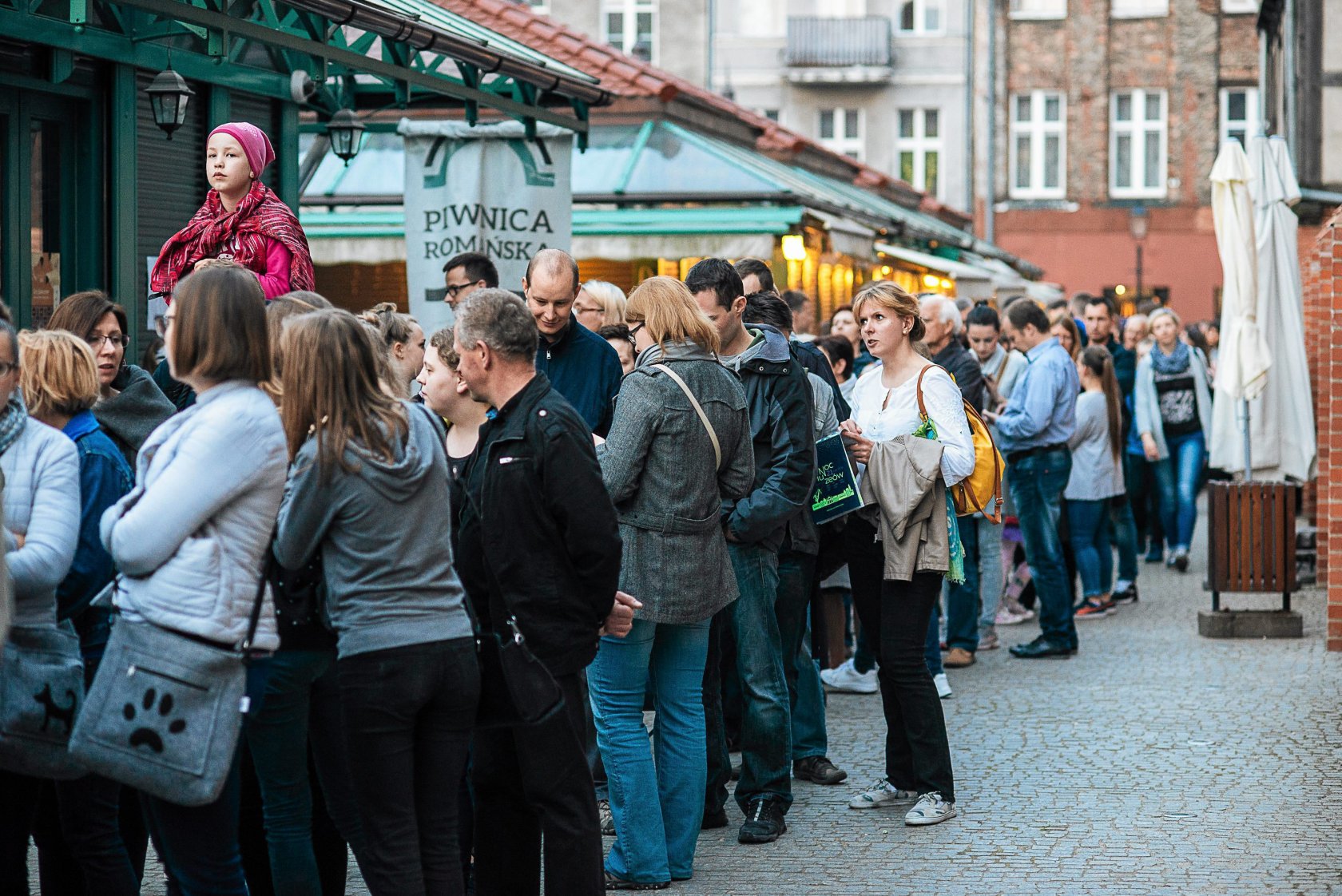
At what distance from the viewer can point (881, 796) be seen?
7352mm

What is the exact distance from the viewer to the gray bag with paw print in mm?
4188

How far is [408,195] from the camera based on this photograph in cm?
1030

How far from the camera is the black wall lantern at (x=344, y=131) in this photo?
36.8 ft

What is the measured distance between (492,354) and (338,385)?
80 cm

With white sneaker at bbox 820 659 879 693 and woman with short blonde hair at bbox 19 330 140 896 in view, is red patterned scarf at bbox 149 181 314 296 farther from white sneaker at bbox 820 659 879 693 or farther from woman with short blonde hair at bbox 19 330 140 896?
white sneaker at bbox 820 659 879 693

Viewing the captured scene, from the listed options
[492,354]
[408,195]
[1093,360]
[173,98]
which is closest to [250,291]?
[492,354]

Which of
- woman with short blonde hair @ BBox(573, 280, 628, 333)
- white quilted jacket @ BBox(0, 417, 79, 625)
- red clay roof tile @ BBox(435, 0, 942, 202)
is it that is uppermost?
red clay roof tile @ BBox(435, 0, 942, 202)

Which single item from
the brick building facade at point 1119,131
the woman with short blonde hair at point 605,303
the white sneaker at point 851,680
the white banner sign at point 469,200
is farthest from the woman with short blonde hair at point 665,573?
the brick building facade at point 1119,131

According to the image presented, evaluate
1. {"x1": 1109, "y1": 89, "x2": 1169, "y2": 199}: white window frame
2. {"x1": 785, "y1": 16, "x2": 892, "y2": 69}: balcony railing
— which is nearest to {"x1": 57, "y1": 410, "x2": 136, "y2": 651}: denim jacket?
{"x1": 785, "y1": 16, "x2": 892, "y2": 69}: balcony railing

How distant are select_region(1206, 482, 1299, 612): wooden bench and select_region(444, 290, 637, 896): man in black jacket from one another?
761cm

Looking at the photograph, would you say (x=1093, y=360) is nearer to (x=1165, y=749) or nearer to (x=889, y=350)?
(x=1165, y=749)

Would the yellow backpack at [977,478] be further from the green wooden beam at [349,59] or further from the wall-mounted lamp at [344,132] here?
the wall-mounted lamp at [344,132]

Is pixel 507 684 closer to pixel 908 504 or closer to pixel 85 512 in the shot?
pixel 85 512

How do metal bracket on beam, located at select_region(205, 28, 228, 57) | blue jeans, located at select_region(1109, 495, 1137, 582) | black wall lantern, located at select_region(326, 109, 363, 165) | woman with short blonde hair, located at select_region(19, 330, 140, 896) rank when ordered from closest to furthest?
woman with short blonde hair, located at select_region(19, 330, 140, 896) → metal bracket on beam, located at select_region(205, 28, 228, 57) → black wall lantern, located at select_region(326, 109, 363, 165) → blue jeans, located at select_region(1109, 495, 1137, 582)
